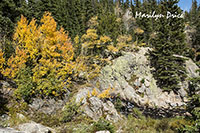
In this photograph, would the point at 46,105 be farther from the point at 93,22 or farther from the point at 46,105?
the point at 93,22

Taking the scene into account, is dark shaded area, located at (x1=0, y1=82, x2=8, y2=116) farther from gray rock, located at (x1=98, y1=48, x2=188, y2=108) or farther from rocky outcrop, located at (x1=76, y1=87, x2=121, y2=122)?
gray rock, located at (x1=98, y1=48, x2=188, y2=108)

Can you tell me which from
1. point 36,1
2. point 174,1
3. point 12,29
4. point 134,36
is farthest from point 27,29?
point 174,1

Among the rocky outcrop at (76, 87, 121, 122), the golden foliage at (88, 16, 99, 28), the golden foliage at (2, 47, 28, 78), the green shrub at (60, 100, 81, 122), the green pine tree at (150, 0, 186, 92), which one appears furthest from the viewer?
the golden foliage at (88, 16, 99, 28)

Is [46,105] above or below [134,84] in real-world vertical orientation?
above

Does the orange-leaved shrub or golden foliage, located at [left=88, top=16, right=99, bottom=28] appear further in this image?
golden foliage, located at [left=88, top=16, right=99, bottom=28]

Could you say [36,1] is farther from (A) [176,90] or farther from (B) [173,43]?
(A) [176,90]

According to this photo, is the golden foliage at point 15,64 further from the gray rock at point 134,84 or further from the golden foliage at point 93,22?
the golden foliage at point 93,22

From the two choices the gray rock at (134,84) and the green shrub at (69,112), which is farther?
the gray rock at (134,84)

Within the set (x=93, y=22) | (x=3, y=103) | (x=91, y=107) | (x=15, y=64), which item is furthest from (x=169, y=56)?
(x=3, y=103)

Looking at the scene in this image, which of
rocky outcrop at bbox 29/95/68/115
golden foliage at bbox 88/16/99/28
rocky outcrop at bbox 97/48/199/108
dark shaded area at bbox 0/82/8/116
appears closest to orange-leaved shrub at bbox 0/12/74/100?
rocky outcrop at bbox 29/95/68/115

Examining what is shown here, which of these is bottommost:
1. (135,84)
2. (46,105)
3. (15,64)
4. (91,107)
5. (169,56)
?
(135,84)

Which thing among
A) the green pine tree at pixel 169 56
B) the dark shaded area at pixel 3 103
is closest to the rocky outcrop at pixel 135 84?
the green pine tree at pixel 169 56

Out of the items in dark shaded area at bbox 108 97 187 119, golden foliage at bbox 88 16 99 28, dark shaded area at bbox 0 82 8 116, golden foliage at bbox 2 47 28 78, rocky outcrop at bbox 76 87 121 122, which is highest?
golden foliage at bbox 88 16 99 28

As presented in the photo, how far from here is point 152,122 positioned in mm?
7883
